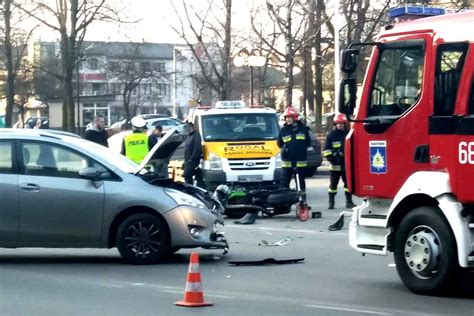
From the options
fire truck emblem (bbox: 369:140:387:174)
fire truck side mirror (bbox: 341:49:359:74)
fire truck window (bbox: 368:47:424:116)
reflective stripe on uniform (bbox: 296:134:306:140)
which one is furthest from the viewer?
reflective stripe on uniform (bbox: 296:134:306:140)

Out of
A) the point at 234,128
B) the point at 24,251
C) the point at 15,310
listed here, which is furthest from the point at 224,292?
the point at 234,128

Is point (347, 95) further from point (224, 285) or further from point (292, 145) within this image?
point (292, 145)

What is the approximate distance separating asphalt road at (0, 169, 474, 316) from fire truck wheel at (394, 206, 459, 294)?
17cm

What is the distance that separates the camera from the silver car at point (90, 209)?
12656 mm

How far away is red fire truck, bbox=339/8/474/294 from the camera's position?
1006cm

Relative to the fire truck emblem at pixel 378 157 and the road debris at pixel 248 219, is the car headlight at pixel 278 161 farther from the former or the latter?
the fire truck emblem at pixel 378 157

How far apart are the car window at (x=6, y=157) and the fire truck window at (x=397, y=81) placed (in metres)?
4.68

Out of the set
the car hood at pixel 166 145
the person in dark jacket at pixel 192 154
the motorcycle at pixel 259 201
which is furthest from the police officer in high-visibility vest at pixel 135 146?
the car hood at pixel 166 145

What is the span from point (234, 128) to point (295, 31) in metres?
19.1

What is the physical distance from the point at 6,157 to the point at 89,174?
44.0 inches

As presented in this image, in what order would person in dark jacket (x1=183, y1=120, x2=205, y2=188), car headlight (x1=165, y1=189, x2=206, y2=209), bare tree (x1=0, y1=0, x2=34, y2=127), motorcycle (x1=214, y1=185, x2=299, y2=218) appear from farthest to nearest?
bare tree (x1=0, y1=0, x2=34, y2=127) < person in dark jacket (x1=183, y1=120, x2=205, y2=188) < motorcycle (x1=214, y1=185, x2=299, y2=218) < car headlight (x1=165, y1=189, x2=206, y2=209)

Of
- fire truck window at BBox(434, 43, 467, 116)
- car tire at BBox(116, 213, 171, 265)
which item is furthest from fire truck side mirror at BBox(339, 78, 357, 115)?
car tire at BBox(116, 213, 171, 265)

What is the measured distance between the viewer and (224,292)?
10.8 meters

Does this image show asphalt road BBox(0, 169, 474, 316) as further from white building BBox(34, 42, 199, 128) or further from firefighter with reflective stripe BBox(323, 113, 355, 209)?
white building BBox(34, 42, 199, 128)
